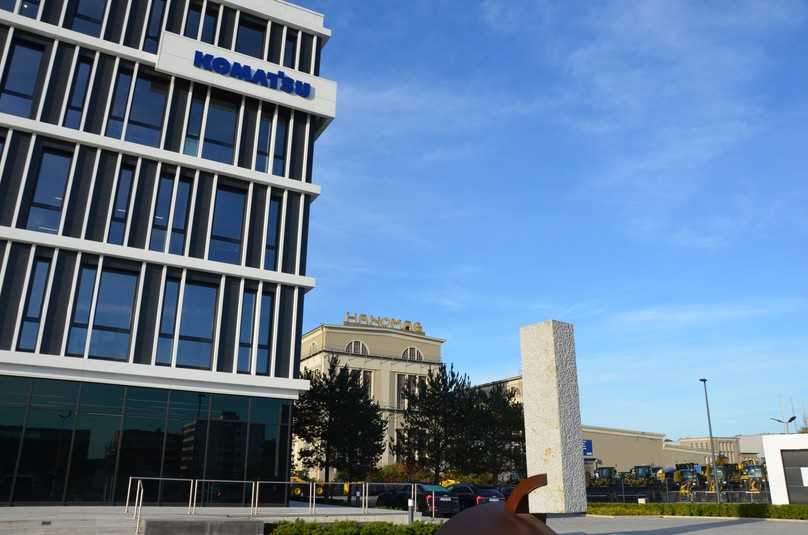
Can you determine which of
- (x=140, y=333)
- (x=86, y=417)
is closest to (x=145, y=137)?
(x=140, y=333)

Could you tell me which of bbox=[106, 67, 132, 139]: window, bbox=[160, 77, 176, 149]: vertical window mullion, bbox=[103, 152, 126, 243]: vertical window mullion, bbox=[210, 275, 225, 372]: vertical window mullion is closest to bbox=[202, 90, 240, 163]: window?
bbox=[160, 77, 176, 149]: vertical window mullion

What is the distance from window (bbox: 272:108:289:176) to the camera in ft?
99.5

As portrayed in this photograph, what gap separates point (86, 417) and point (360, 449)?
23729 mm

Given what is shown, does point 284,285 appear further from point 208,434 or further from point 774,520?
point 774,520

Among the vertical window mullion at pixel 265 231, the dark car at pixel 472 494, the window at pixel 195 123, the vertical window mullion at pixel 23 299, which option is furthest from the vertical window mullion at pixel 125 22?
the dark car at pixel 472 494

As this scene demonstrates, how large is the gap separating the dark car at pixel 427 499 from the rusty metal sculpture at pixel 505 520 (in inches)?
781

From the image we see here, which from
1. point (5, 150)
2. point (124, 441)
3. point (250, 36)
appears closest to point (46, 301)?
point (124, 441)

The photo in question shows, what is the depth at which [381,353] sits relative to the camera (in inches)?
3002

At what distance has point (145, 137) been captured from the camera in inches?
1091

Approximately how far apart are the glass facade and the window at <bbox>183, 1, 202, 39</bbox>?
1660 cm

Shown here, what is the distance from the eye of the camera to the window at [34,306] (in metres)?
23.4

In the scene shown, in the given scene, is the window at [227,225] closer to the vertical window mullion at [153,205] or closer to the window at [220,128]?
the window at [220,128]

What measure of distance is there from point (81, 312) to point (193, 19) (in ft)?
48.6

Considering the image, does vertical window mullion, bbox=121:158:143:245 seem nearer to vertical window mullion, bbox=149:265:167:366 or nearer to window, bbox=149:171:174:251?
window, bbox=149:171:174:251
